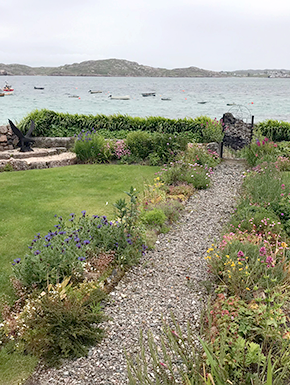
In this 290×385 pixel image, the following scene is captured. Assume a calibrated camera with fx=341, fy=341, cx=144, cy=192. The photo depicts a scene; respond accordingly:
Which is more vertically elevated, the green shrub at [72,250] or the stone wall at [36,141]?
the stone wall at [36,141]

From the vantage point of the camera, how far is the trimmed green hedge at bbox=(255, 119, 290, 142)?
1178 centimetres

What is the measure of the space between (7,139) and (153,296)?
9.89 metres

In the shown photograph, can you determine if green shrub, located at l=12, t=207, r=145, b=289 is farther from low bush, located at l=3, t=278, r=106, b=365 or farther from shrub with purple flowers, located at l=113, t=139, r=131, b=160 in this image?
shrub with purple flowers, located at l=113, t=139, r=131, b=160

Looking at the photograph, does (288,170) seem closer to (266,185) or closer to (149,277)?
(266,185)

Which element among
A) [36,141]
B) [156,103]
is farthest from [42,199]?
[156,103]

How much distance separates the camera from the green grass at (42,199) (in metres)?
4.36

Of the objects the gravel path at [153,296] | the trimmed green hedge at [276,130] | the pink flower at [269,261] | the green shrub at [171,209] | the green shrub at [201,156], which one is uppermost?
the trimmed green hedge at [276,130]

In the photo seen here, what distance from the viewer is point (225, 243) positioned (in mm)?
A: 4527

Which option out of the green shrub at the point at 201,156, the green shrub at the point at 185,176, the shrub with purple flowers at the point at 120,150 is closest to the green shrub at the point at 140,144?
the shrub with purple flowers at the point at 120,150

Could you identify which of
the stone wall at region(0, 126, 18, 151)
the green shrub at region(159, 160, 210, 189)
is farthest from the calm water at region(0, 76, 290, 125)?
the stone wall at region(0, 126, 18, 151)

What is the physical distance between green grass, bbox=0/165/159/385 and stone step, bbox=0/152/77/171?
53 cm

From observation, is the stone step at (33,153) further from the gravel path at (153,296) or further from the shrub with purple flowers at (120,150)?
the gravel path at (153,296)

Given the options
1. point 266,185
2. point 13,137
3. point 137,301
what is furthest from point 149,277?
point 13,137

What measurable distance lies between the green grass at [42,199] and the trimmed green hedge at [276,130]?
456cm
